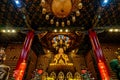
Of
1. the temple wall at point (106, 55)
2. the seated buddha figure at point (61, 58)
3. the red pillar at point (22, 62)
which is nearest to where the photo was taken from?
the red pillar at point (22, 62)

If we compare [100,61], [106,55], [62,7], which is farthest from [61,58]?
[62,7]

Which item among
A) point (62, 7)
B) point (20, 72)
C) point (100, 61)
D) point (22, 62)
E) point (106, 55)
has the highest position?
point (62, 7)

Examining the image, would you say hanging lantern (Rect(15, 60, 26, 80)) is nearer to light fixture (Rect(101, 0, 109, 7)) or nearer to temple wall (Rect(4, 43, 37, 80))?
temple wall (Rect(4, 43, 37, 80))

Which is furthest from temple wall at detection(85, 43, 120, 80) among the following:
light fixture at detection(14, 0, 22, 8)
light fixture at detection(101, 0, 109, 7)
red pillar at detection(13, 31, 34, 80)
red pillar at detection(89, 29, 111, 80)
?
light fixture at detection(14, 0, 22, 8)

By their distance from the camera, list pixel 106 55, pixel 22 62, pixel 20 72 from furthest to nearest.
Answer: pixel 106 55 → pixel 22 62 → pixel 20 72

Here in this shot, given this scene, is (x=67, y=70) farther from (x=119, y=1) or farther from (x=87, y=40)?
(x=119, y=1)

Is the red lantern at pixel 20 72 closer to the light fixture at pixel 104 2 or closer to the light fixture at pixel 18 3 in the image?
the light fixture at pixel 18 3

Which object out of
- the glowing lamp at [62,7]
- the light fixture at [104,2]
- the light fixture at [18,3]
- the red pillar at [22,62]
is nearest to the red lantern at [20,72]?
the red pillar at [22,62]

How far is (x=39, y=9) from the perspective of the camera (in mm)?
8672

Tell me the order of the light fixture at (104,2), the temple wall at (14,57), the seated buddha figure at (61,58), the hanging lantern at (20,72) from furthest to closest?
the seated buddha figure at (61,58)
the temple wall at (14,57)
the light fixture at (104,2)
the hanging lantern at (20,72)

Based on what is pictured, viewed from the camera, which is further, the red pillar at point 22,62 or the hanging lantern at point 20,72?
the red pillar at point 22,62

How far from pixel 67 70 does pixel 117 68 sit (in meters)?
5.71

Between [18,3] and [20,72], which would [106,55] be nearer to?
[20,72]

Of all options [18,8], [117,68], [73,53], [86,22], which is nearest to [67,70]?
[73,53]
